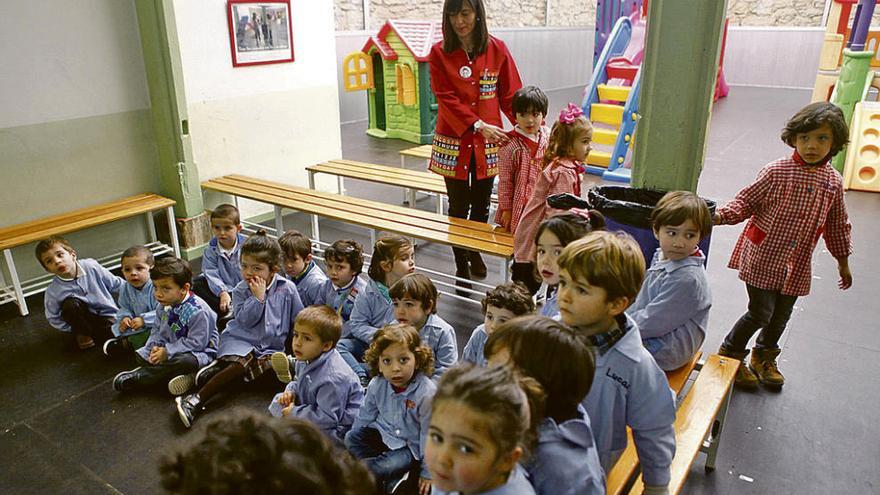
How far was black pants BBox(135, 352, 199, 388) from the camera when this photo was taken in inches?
131

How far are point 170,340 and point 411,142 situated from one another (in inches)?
261

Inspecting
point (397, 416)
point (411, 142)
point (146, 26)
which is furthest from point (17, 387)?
point (411, 142)

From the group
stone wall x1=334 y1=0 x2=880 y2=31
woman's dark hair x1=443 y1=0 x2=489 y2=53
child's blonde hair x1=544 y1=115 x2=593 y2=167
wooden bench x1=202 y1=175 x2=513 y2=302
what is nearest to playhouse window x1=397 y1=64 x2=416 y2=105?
stone wall x1=334 y1=0 x2=880 y2=31

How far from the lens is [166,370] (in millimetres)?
3334

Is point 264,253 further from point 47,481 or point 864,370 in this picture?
point 864,370

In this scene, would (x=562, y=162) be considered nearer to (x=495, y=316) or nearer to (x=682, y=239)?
(x=682, y=239)

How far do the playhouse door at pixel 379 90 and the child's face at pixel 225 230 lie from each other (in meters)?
6.52

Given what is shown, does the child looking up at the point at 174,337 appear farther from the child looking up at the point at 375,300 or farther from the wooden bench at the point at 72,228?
the wooden bench at the point at 72,228

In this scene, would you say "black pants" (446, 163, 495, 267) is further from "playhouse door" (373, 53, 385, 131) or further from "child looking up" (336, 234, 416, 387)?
"playhouse door" (373, 53, 385, 131)

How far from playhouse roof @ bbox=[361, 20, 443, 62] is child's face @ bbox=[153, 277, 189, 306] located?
6.52 metres

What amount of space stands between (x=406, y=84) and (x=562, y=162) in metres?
6.58

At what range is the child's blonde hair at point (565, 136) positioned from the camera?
317cm

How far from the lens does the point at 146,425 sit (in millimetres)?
3092

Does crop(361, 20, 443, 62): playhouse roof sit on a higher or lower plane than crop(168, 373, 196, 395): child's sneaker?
higher
